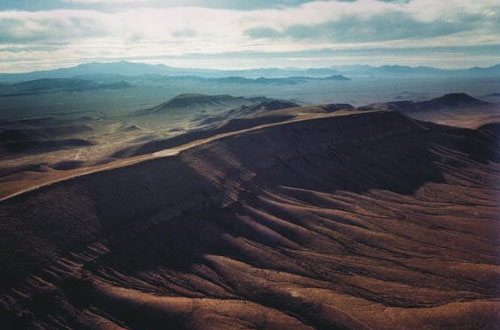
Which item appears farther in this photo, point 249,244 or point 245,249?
point 249,244

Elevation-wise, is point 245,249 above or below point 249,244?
below

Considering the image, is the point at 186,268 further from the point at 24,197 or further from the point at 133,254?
the point at 24,197

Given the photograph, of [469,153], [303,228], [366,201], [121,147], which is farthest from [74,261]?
[469,153]

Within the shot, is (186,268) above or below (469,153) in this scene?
below

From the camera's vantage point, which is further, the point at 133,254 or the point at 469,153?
the point at 469,153
